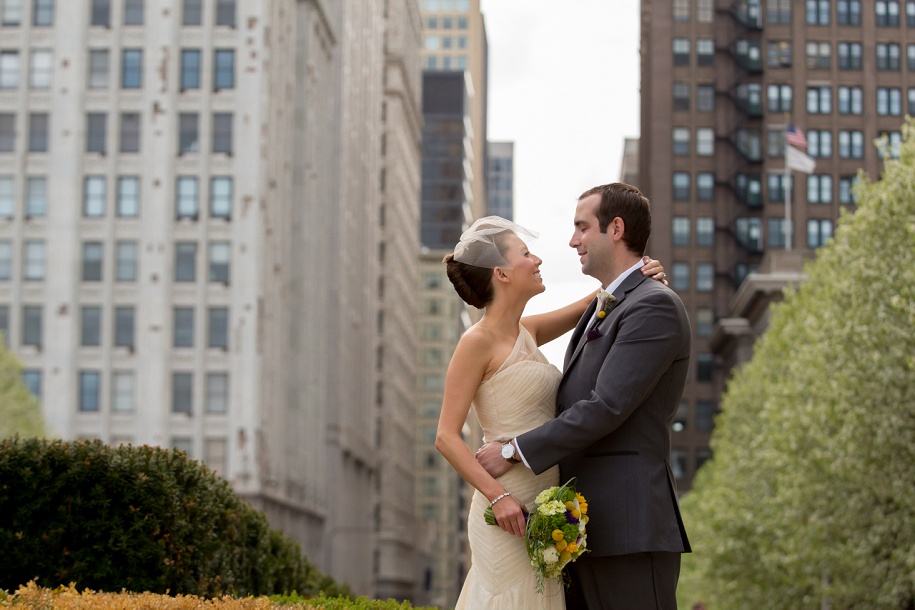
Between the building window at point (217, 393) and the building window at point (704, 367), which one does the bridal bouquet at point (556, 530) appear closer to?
the building window at point (217, 393)

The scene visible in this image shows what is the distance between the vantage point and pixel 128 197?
8169cm

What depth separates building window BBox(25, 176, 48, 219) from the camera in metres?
81.2

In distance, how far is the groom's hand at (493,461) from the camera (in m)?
8.40

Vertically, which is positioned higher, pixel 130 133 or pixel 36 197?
pixel 130 133

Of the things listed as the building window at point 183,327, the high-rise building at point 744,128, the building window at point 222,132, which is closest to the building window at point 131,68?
→ the building window at point 222,132

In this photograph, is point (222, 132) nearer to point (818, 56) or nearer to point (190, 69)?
point (190, 69)

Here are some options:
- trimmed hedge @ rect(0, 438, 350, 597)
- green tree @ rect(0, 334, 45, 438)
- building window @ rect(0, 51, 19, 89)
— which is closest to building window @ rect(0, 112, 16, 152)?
building window @ rect(0, 51, 19, 89)

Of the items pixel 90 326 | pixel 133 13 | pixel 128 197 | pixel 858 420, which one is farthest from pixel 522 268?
pixel 133 13

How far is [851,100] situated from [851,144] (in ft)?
12.0

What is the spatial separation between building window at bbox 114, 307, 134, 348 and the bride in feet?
240

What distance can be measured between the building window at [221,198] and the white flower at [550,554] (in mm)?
73888

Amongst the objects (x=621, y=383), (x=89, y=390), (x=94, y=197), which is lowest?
(x=89, y=390)

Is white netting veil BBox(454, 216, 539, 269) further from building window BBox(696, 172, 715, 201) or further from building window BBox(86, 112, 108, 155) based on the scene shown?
building window BBox(696, 172, 715, 201)

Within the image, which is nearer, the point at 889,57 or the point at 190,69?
the point at 190,69
